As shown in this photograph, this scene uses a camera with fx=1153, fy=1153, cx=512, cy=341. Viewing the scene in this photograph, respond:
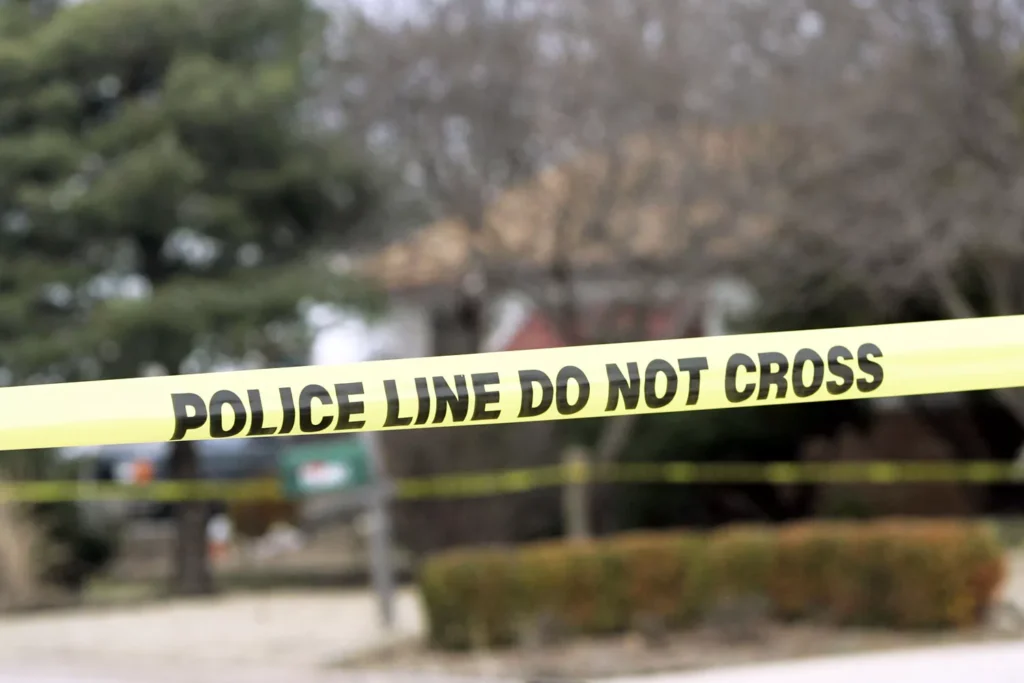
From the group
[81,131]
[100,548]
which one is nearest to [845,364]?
[81,131]

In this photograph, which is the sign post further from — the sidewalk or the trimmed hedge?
the trimmed hedge

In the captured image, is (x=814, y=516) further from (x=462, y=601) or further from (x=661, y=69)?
(x=462, y=601)

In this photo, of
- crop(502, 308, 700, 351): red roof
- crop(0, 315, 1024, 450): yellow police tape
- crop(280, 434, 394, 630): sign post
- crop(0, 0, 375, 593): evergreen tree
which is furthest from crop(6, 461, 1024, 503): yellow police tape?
crop(0, 315, 1024, 450): yellow police tape

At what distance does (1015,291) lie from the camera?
1212 cm

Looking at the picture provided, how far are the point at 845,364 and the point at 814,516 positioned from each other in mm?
10696

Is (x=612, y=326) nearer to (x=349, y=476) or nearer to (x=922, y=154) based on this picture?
(x=922, y=154)

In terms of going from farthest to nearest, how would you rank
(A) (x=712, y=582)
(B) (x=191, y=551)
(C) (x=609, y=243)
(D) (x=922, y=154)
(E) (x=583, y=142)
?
(C) (x=609, y=243)
(E) (x=583, y=142)
(B) (x=191, y=551)
(D) (x=922, y=154)
(A) (x=712, y=582)

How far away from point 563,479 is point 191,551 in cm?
392

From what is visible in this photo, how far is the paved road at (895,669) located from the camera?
20.0 ft

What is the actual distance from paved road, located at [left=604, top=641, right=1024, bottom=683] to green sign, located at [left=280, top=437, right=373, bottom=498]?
3.20 m

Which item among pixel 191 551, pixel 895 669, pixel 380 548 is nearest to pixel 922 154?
pixel 895 669

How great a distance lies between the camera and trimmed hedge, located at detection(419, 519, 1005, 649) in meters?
7.36

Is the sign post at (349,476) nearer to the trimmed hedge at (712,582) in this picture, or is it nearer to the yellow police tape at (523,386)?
the trimmed hedge at (712,582)

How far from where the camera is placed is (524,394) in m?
3.47
